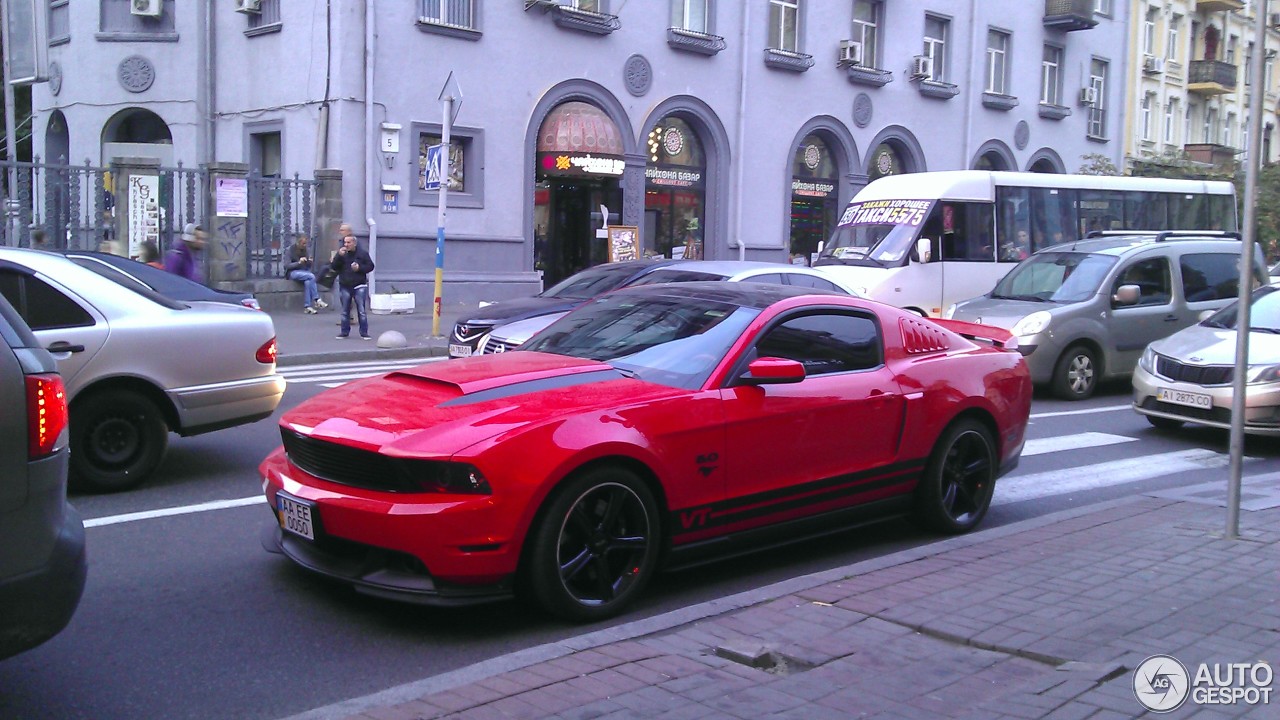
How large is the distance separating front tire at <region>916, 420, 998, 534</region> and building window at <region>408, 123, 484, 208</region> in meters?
17.0

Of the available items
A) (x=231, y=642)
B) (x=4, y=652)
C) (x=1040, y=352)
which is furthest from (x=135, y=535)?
(x=1040, y=352)

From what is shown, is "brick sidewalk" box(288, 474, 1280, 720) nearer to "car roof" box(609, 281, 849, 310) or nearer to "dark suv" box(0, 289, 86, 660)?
"dark suv" box(0, 289, 86, 660)

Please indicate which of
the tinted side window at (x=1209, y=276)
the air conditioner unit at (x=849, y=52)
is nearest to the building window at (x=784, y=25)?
the air conditioner unit at (x=849, y=52)

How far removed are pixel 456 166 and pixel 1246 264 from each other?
18452mm

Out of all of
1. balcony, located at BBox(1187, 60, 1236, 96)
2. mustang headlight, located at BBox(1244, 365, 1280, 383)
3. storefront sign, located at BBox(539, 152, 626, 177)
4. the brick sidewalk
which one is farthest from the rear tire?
balcony, located at BBox(1187, 60, 1236, 96)

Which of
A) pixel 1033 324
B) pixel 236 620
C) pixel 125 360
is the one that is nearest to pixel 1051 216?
pixel 1033 324

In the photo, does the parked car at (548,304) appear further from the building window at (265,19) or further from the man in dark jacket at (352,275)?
the building window at (265,19)

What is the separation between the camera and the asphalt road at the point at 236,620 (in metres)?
4.43

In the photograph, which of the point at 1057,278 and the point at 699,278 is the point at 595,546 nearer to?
the point at 699,278

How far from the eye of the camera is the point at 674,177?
88.9 ft

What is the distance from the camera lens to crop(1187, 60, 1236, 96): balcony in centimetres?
4575

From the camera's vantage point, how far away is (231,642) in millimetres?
4961

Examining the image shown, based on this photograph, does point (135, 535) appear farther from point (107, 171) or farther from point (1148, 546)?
point (107, 171)

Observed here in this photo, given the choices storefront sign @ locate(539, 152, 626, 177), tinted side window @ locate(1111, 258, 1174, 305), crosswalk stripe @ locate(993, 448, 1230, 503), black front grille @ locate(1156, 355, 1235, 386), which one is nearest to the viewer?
crosswalk stripe @ locate(993, 448, 1230, 503)
